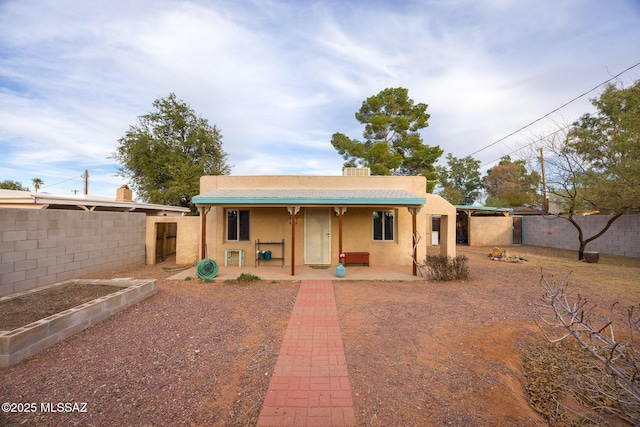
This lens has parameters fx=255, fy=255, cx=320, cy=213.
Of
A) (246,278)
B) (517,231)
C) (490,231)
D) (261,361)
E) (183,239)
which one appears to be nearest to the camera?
(261,361)

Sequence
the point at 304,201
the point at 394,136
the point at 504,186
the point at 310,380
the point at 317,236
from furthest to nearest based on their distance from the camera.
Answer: the point at 504,186, the point at 394,136, the point at 317,236, the point at 304,201, the point at 310,380

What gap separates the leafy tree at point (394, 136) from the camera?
20750mm

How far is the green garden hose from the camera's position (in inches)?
316

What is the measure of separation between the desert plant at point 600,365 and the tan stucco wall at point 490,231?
12.7 m

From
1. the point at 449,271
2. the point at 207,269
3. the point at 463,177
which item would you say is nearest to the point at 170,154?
the point at 207,269

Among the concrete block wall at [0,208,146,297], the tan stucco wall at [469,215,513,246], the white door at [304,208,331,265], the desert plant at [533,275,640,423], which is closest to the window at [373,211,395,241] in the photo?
the white door at [304,208,331,265]

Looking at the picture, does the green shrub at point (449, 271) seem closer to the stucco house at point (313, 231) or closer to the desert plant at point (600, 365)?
the stucco house at point (313, 231)

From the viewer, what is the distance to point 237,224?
33.4 ft

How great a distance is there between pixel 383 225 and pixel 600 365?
Result: 7057mm

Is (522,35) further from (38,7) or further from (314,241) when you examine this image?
(38,7)

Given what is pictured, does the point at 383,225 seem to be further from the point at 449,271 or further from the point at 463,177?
the point at 463,177

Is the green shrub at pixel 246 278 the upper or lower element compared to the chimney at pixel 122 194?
lower

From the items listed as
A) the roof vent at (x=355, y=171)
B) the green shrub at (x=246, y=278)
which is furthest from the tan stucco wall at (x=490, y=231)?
the green shrub at (x=246, y=278)

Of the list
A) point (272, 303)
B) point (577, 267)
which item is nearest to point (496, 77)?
point (577, 267)
